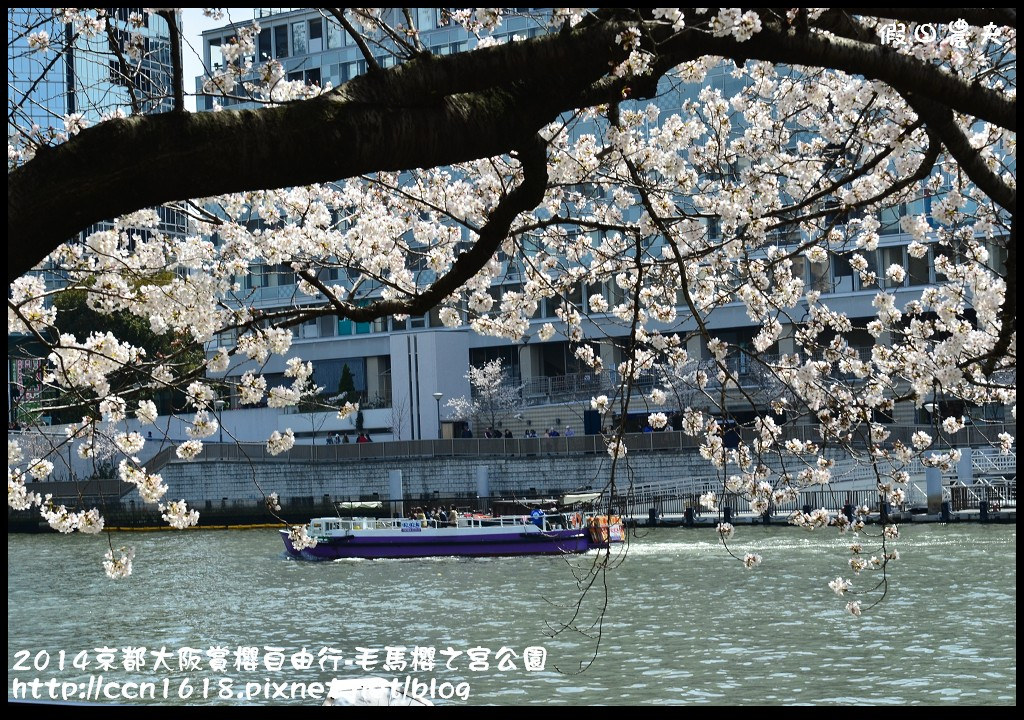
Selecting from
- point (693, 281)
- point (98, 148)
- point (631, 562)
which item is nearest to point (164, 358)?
point (98, 148)

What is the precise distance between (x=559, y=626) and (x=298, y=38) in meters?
44.4

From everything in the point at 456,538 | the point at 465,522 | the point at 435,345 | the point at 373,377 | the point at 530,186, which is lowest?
the point at 456,538

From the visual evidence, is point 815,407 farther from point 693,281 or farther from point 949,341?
point 693,281

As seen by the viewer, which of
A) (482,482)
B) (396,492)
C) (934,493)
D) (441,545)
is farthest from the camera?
(396,492)

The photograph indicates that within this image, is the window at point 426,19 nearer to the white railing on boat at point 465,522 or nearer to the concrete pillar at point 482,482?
the concrete pillar at point 482,482

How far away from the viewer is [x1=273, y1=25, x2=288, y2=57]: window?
194 feet

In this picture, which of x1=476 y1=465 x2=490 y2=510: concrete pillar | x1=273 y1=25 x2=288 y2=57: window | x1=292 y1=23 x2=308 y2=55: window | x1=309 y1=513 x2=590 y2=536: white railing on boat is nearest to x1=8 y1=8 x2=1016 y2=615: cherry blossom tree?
x1=309 y1=513 x2=590 y2=536: white railing on boat

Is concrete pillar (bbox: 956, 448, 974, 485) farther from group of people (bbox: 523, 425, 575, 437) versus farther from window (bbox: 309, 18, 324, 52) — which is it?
window (bbox: 309, 18, 324, 52)

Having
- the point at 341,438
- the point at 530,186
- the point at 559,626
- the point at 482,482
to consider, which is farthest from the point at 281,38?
the point at 530,186

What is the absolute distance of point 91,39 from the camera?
20.7ft

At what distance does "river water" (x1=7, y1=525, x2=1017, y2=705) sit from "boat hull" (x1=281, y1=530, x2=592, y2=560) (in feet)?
5.19

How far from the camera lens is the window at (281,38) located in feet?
194

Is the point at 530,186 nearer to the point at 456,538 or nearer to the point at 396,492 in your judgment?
the point at 456,538

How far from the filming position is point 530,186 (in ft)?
17.2
